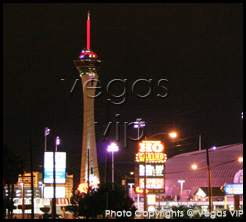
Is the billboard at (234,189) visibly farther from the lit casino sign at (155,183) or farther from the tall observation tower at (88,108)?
the tall observation tower at (88,108)

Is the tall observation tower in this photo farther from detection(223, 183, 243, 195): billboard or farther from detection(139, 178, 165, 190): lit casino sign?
detection(223, 183, 243, 195): billboard

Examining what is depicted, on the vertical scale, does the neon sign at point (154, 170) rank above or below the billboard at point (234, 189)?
above

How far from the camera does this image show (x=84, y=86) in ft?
595

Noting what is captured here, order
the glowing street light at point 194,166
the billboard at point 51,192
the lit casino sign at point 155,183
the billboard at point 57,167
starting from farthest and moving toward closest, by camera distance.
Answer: the glowing street light at point 194,166 < the billboard at point 51,192 < the billboard at point 57,167 < the lit casino sign at point 155,183

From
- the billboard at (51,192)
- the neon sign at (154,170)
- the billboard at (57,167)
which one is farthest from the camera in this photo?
the billboard at (51,192)

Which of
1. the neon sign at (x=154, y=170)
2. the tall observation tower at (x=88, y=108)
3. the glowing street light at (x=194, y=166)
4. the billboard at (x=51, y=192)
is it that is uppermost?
the tall observation tower at (x=88, y=108)

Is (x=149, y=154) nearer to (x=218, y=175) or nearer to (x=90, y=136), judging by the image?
(x=218, y=175)

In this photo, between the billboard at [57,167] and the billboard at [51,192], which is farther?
the billboard at [51,192]

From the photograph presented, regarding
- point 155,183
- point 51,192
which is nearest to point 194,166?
point 51,192

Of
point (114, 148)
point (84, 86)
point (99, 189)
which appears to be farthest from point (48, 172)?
point (84, 86)

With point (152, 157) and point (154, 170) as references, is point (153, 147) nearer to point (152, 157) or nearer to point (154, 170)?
point (152, 157)

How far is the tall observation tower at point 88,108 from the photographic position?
17212 cm

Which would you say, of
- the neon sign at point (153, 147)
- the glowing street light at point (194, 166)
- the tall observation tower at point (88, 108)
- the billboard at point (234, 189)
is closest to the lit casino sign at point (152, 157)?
the neon sign at point (153, 147)

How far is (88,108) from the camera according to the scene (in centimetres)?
17200
